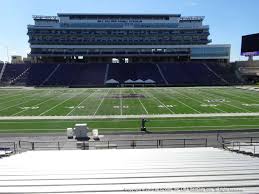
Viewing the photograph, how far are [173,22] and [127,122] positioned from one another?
73817 mm

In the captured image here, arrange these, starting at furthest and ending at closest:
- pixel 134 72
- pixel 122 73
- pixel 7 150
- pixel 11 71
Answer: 1. pixel 11 71
2. pixel 134 72
3. pixel 122 73
4. pixel 7 150

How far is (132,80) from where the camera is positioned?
249 feet

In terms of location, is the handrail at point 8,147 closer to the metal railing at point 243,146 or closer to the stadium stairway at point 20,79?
the metal railing at point 243,146

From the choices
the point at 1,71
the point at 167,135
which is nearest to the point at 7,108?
the point at 167,135

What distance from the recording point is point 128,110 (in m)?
32.9

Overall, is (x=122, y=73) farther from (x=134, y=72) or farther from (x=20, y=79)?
(x=20, y=79)

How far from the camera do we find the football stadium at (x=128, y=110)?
5703 millimetres

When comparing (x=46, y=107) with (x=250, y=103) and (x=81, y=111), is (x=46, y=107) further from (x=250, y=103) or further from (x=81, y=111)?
(x=250, y=103)

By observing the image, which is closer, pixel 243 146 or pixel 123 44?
pixel 243 146

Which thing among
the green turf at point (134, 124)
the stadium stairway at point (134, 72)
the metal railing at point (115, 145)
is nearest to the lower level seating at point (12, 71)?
the stadium stairway at point (134, 72)

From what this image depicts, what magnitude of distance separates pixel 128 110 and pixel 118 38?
200ft

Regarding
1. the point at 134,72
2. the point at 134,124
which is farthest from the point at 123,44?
the point at 134,124

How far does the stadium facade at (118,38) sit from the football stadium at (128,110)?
0.32m

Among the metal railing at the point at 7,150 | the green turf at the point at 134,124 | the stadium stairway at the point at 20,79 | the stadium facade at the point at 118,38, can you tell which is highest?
the stadium facade at the point at 118,38
